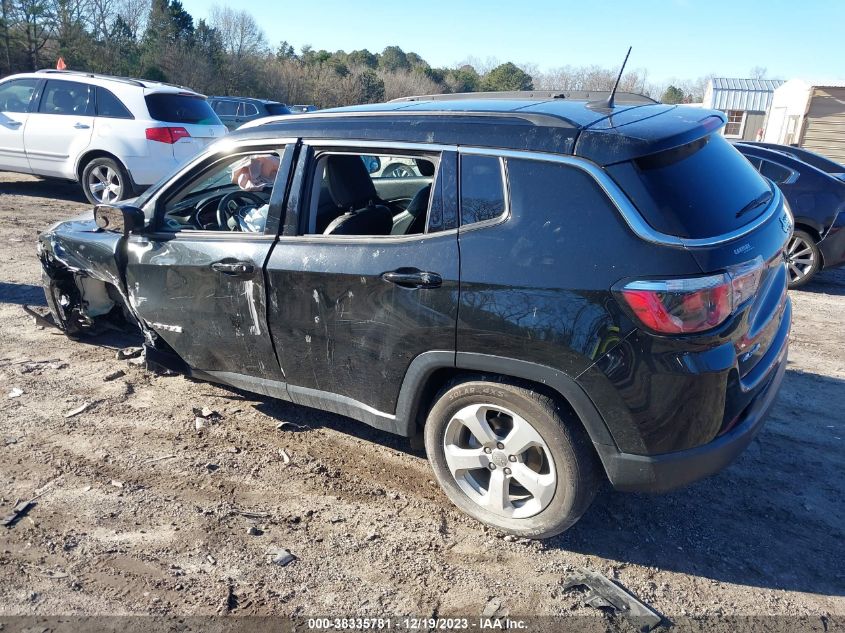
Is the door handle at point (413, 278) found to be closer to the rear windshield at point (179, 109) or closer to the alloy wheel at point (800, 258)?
the alloy wheel at point (800, 258)

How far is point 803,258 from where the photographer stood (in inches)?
295

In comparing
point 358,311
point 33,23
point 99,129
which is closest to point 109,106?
point 99,129

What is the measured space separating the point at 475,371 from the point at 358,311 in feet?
2.16

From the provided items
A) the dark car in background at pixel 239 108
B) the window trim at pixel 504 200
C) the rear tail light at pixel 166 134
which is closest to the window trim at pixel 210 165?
the window trim at pixel 504 200

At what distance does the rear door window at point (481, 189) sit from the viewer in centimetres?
284

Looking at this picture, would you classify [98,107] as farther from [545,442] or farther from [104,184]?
[545,442]

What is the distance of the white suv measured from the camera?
937cm

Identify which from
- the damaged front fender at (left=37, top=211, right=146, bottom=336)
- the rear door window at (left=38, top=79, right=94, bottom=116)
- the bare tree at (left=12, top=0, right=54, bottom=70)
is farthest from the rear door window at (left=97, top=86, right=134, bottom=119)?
the bare tree at (left=12, top=0, right=54, bottom=70)

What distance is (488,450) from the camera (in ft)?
9.97

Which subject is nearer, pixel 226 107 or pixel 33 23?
pixel 226 107

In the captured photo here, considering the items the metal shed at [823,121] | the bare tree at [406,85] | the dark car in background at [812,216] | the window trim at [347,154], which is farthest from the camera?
the bare tree at [406,85]

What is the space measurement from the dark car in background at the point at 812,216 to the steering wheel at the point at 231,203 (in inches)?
221

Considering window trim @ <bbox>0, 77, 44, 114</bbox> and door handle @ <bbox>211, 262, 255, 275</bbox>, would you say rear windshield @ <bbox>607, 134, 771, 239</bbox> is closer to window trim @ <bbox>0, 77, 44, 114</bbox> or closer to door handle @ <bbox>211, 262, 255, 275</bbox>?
door handle @ <bbox>211, 262, 255, 275</bbox>

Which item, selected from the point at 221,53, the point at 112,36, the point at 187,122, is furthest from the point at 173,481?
the point at 221,53
